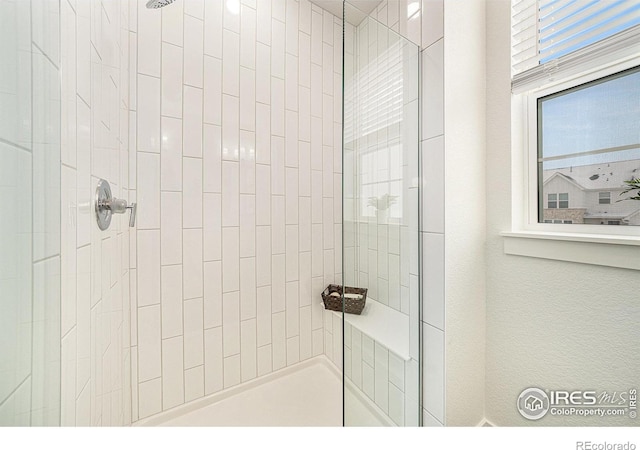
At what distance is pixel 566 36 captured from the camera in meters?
0.91

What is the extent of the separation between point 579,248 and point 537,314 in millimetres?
Result: 268

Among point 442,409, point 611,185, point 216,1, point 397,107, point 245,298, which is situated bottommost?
point 442,409

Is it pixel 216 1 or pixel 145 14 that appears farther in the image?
pixel 216 1

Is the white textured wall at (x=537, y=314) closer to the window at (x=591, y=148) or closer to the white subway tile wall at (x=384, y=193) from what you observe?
the window at (x=591, y=148)

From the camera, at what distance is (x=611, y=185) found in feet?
2.84


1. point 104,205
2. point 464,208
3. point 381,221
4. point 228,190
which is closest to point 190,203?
point 228,190

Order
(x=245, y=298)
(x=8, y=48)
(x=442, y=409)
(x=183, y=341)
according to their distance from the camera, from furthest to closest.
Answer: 1. (x=245, y=298)
2. (x=183, y=341)
3. (x=442, y=409)
4. (x=8, y=48)

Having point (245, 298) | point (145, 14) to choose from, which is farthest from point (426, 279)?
point (145, 14)

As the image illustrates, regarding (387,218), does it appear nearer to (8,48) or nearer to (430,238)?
(430,238)

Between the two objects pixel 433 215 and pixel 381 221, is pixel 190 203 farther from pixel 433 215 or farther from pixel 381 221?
pixel 433 215

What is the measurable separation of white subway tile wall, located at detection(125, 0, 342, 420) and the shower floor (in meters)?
0.05

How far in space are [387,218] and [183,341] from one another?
3.61 feet

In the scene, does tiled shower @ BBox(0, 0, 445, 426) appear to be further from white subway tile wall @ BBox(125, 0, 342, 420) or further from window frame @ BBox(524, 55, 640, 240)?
window frame @ BBox(524, 55, 640, 240)

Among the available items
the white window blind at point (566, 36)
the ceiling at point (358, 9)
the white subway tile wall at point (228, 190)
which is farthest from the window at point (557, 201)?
the white subway tile wall at point (228, 190)
